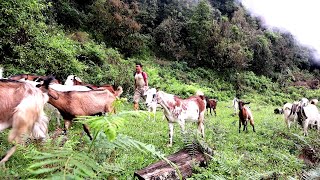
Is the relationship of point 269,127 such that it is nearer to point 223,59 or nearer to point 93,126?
point 93,126

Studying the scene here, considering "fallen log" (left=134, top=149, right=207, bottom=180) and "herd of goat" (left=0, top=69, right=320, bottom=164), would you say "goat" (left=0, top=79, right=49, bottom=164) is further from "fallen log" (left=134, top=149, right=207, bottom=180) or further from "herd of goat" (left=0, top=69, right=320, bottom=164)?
"fallen log" (left=134, top=149, right=207, bottom=180)

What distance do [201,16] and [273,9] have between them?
66.2 ft

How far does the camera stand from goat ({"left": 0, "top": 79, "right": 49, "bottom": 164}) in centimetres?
391

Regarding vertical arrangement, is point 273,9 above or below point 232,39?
above

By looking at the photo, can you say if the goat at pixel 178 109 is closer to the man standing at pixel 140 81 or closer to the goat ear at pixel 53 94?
the goat ear at pixel 53 94

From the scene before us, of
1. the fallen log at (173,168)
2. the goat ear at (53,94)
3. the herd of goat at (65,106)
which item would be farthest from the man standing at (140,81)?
the fallen log at (173,168)

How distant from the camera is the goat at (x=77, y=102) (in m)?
6.43

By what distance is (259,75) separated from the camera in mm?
36781

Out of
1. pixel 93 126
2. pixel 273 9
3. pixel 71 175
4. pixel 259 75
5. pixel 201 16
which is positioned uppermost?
pixel 273 9

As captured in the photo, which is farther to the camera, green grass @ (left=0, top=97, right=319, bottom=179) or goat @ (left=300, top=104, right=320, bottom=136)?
goat @ (left=300, top=104, right=320, bottom=136)

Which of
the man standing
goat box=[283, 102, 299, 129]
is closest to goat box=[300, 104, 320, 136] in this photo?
goat box=[283, 102, 299, 129]

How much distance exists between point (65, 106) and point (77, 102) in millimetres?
303

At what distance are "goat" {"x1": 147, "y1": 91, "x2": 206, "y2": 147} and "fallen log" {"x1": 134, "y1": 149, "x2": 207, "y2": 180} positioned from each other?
211 centimetres

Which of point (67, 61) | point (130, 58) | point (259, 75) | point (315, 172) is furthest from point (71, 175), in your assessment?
point (259, 75)
